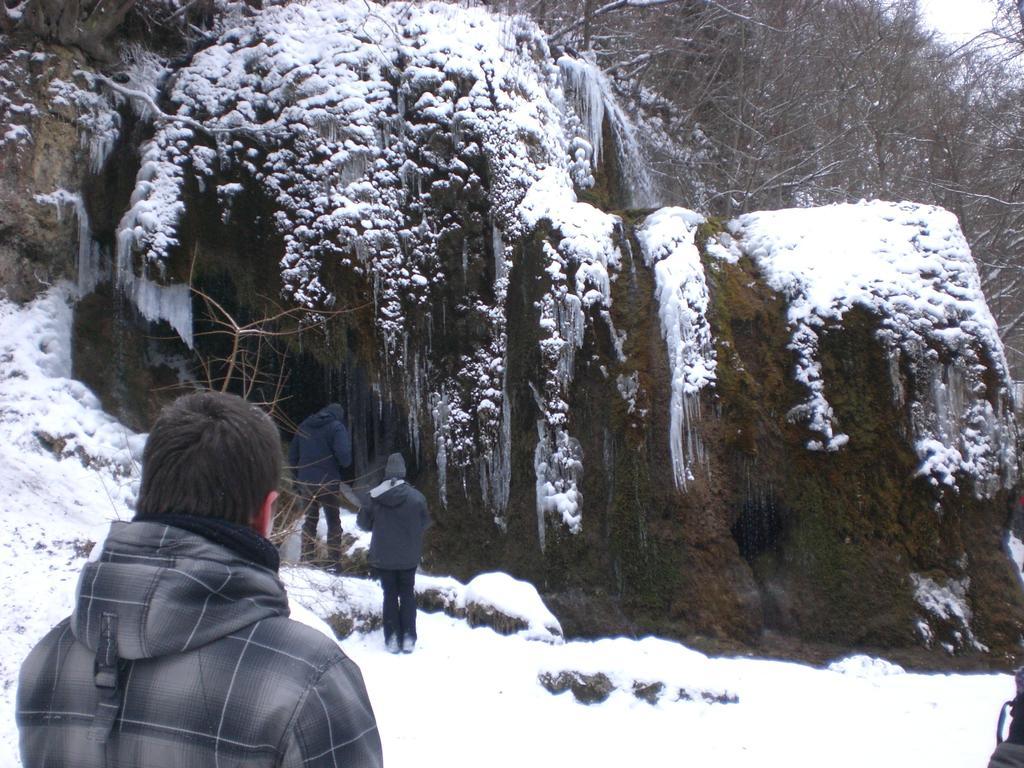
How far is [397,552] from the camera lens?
5.46 meters

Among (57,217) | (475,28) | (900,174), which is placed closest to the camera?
(57,217)

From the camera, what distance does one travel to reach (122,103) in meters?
8.76

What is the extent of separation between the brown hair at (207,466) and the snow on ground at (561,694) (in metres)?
2.96

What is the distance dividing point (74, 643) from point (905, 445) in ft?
23.6

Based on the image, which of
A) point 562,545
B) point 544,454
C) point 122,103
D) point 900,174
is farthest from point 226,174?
point 900,174

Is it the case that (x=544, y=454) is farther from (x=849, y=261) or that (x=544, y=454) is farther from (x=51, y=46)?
(x=51, y=46)

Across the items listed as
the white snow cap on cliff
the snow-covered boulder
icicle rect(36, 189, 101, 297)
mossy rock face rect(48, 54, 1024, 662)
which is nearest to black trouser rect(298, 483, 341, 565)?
mossy rock face rect(48, 54, 1024, 662)

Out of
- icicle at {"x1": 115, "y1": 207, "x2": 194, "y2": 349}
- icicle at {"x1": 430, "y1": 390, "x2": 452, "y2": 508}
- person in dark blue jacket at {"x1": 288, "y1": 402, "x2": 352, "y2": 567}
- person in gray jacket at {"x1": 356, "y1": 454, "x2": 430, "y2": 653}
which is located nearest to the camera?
person in gray jacket at {"x1": 356, "y1": 454, "x2": 430, "y2": 653}

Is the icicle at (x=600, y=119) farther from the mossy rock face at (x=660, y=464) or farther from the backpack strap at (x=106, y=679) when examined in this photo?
the backpack strap at (x=106, y=679)

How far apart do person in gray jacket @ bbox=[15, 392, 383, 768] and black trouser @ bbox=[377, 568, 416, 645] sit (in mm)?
4331

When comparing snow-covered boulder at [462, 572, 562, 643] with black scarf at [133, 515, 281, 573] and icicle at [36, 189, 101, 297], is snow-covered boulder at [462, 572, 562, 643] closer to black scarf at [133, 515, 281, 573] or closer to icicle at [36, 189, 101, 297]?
black scarf at [133, 515, 281, 573]

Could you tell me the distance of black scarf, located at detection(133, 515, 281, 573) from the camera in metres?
1.27

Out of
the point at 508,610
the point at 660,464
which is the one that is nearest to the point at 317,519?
the point at 508,610

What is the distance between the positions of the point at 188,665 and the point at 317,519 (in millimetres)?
6033
